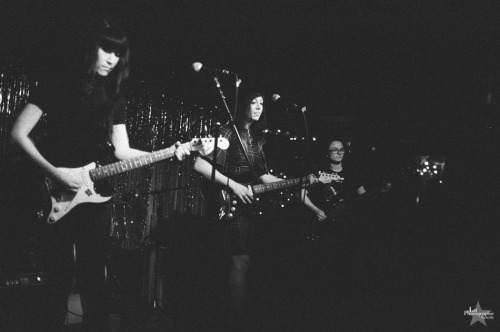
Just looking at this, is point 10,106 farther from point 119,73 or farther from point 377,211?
Answer: point 377,211

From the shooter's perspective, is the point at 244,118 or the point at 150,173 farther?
the point at 150,173

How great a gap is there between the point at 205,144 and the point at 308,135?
1.93m

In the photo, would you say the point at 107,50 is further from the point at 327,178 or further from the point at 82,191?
the point at 327,178

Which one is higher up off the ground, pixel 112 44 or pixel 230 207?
pixel 112 44

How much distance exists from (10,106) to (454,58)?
16.0 ft

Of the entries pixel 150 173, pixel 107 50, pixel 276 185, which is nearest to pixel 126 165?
pixel 107 50

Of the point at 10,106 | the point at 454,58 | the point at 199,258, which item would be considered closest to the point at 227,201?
the point at 199,258

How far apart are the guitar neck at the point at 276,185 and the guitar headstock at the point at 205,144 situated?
48cm

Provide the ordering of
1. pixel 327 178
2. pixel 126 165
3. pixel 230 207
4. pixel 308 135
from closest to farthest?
pixel 126 165 < pixel 230 207 < pixel 327 178 < pixel 308 135

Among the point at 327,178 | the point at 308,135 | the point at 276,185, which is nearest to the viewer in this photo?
the point at 276,185

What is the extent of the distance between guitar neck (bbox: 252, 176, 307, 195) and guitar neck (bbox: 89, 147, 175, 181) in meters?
0.83

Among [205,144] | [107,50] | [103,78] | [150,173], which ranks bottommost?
[150,173]

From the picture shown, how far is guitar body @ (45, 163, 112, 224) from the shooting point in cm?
202

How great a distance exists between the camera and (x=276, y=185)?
11.4 feet
